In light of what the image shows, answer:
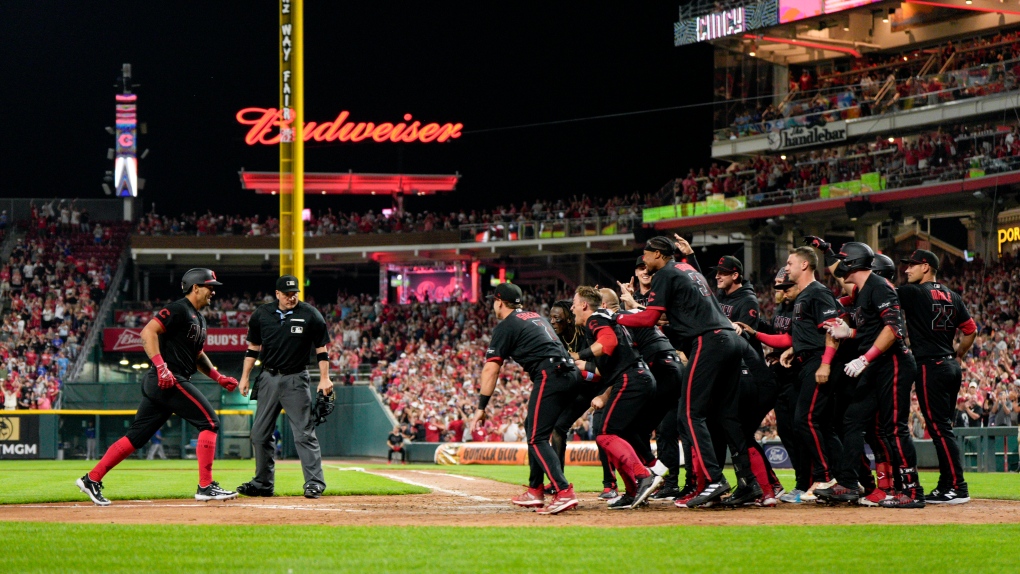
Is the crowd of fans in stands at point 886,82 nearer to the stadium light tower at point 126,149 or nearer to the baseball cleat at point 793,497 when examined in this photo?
the stadium light tower at point 126,149

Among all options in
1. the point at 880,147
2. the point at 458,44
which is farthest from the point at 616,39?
the point at 880,147

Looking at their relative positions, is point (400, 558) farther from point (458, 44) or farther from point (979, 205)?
point (458, 44)

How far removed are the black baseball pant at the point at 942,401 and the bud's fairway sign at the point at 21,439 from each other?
924 inches

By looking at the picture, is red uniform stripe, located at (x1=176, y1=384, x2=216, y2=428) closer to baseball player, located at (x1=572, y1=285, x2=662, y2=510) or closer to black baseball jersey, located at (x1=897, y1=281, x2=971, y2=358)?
baseball player, located at (x1=572, y1=285, x2=662, y2=510)

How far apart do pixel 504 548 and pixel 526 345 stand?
8.60ft

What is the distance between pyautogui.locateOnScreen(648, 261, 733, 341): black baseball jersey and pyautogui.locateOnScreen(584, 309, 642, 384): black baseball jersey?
1.41 feet

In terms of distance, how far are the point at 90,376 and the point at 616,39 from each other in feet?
94.9

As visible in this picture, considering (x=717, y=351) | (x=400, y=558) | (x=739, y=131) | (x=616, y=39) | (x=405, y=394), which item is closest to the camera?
(x=400, y=558)

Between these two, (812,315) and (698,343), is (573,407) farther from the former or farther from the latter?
(812,315)

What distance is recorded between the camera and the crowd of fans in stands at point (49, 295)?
110 feet

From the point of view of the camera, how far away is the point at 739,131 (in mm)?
40906

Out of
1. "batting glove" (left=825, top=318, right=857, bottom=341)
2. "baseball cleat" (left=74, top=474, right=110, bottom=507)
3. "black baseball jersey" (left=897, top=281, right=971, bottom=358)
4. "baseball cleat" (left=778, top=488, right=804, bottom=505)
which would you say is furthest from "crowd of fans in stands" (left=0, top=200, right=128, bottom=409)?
"black baseball jersey" (left=897, top=281, right=971, bottom=358)

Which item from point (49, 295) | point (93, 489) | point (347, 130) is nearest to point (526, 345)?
point (93, 489)

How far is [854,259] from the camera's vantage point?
9.35m
